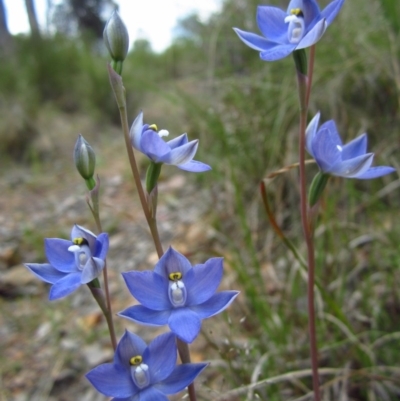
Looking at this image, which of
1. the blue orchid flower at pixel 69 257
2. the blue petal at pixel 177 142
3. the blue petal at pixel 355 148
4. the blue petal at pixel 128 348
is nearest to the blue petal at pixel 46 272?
the blue orchid flower at pixel 69 257

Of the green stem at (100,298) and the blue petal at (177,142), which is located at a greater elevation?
the blue petal at (177,142)

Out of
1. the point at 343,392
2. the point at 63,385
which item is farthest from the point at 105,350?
the point at 343,392

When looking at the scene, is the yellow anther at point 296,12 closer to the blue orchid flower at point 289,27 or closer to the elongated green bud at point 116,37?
the blue orchid flower at point 289,27

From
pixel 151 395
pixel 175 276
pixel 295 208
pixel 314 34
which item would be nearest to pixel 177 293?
pixel 175 276

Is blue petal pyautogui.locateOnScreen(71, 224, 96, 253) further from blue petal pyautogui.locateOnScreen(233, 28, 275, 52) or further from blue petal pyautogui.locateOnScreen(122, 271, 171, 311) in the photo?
blue petal pyautogui.locateOnScreen(233, 28, 275, 52)

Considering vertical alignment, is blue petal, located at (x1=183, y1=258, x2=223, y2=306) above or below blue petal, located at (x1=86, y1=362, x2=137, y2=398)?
above

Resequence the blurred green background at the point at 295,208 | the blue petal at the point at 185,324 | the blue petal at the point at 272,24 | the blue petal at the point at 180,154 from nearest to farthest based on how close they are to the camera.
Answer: the blue petal at the point at 185,324 < the blue petal at the point at 180,154 < the blue petal at the point at 272,24 < the blurred green background at the point at 295,208

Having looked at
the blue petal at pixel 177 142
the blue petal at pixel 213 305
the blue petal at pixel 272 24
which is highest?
the blue petal at pixel 272 24

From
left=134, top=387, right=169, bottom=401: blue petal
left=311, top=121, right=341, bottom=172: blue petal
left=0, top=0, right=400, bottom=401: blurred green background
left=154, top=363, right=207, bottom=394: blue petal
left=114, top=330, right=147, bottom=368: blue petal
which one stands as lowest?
left=0, top=0, right=400, bottom=401: blurred green background

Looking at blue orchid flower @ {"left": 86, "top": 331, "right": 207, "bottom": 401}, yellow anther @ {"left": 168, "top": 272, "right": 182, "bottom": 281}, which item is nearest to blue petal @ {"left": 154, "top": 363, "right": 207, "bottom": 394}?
blue orchid flower @ {"left": 86, "top": 331, "right": 207, "bottom": 401}
